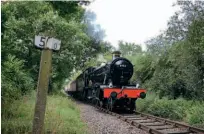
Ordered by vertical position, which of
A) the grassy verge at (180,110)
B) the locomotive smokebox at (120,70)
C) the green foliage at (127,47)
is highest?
the green foliage at (127,47)

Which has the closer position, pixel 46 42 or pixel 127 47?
pixel 46 42

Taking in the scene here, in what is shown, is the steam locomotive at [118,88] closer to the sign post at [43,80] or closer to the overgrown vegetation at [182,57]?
the overgrown vegetation at [182,57]

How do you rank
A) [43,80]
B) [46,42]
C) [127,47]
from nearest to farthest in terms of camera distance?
[46,42] < [43,80] < [127,47]

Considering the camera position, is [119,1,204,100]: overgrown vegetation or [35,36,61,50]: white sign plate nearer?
[35,36,61,50]: white sign plate

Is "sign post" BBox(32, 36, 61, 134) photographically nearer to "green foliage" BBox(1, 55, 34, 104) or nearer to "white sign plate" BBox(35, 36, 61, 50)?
"white sign plate" BBox(35, 36, 61, 50)

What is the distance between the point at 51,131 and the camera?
Answer: 20.1 feet

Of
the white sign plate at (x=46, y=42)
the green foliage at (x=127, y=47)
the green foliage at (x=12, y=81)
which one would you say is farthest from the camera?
the green foliage at (x=127, y=47)

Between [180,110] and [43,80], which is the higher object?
[43,80]

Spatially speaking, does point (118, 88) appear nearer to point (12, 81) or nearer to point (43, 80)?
point (12, 81)

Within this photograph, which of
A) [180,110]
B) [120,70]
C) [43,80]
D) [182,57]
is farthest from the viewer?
[120,70]

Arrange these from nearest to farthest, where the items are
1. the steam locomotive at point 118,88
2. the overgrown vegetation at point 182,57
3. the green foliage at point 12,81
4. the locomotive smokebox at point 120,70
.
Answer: the green foliage at point 12,81 → the overgrown vegetation at point 182,57 → the steam locomotive at point 118,88 → the locomotive smokebox at point 120,70

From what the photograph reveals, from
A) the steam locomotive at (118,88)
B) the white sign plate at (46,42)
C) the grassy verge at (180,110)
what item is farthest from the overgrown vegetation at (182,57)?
the white sign plate at (46,42)

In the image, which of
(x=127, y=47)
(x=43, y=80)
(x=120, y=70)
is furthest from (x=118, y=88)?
(x=127, y=47)

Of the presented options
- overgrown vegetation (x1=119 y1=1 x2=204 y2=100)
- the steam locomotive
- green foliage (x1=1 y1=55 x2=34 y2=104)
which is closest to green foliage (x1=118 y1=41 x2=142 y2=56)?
overgrown vegetation (x1=119 y1=1 x2=204 y2=100)
